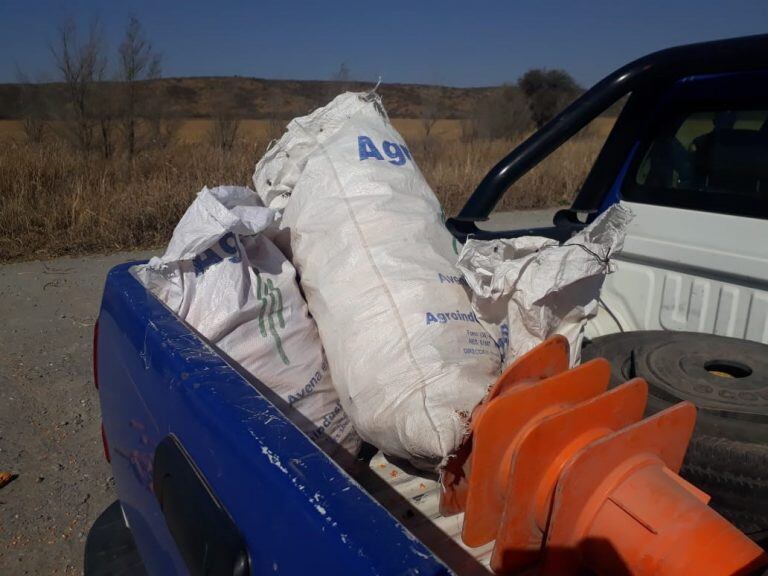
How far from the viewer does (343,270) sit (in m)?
1.72

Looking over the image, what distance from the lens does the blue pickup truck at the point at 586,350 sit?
3.06 feet

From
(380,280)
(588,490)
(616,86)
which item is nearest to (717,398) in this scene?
(588,490)

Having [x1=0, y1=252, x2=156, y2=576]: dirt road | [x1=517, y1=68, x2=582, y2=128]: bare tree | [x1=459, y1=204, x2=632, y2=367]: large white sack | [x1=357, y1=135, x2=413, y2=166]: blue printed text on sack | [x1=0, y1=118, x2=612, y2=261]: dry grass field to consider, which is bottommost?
[x1=0, y1=252, x2=156, y2=576]: dirt road

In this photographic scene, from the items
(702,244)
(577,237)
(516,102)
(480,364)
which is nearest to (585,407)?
(480,364)

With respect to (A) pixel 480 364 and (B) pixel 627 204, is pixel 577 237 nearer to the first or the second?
(A) pixel 480 364

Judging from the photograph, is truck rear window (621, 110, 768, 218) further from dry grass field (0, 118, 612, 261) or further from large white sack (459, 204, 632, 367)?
dry grass field (0, 118, 612, 261)

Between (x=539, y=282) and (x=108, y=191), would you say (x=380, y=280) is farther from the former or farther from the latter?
(x=108, y=191)

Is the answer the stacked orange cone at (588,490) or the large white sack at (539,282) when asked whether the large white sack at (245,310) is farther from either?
the stacked orange cone at (588,490)

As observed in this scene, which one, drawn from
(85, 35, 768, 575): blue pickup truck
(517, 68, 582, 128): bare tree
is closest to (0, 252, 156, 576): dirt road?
(85, 35, 768, 575): blue pickup truck

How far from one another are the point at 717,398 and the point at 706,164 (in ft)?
3.93

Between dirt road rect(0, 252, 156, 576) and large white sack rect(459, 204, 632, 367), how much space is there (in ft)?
6.96

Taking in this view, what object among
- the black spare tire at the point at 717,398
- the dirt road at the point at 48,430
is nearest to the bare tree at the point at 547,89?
the dirt road at the point at 48,430

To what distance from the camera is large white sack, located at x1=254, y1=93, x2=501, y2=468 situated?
136cm

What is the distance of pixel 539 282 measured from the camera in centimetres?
153
